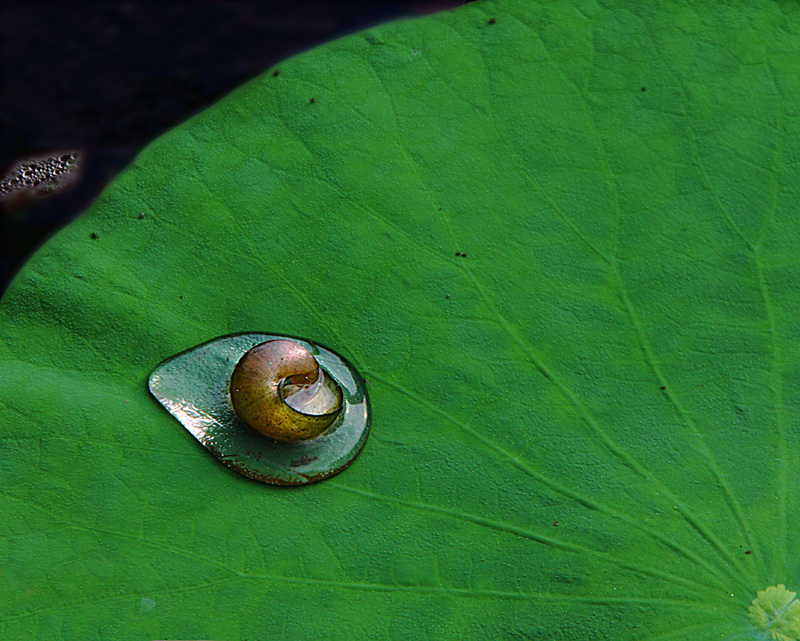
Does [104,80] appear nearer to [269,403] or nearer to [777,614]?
[269,403]

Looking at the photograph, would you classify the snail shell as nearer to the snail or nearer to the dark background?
the snail

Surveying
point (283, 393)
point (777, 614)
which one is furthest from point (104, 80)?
point (777, 614)

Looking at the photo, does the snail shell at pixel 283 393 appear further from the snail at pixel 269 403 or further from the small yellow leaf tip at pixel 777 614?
the small yellow leaf tip at pixel 777 614

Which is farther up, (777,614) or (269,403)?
(269,403)

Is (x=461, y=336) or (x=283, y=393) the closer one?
(x=283, y=393)

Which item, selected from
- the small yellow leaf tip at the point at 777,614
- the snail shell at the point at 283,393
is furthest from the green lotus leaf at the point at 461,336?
the snail shell at the point at 283,393

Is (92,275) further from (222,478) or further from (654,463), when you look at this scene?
(654,463)
